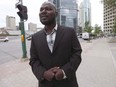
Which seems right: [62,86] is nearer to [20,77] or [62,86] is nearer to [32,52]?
[32,52]

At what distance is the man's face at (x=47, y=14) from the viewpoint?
263cm

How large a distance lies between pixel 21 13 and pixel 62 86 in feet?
30.9

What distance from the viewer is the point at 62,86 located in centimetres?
269

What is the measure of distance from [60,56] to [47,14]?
1.66 feet

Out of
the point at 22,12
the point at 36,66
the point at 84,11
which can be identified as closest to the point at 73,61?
the point at 36,66

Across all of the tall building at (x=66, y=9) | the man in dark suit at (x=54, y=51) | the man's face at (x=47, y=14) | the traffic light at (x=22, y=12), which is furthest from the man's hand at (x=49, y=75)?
the tall building at (x=66, y=9)

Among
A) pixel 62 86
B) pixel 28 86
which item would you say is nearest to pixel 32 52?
pixel 62 86

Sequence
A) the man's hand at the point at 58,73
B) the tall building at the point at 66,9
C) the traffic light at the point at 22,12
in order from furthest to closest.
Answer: the tall building at the point at 66,9 < the traffic light at the point at 22,12 < the man's hand at the point at 58,73

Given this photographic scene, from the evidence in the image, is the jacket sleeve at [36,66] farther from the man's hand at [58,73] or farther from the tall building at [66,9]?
the tall building at [66,9]

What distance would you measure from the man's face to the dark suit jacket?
14 centimetres

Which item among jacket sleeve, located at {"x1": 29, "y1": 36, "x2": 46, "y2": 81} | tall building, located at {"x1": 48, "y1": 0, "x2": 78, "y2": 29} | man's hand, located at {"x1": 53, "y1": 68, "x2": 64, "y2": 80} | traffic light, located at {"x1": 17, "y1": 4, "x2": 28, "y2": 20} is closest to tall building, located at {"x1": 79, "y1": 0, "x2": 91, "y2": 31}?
tall building, located at {"x1": 48, "y1": 0, "x2": 78, "y2": 29}

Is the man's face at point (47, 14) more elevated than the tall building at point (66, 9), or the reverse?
the tall building at point (66, 9)

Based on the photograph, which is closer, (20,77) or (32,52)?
(32,52)

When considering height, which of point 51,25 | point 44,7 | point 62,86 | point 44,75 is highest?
point 44,7
